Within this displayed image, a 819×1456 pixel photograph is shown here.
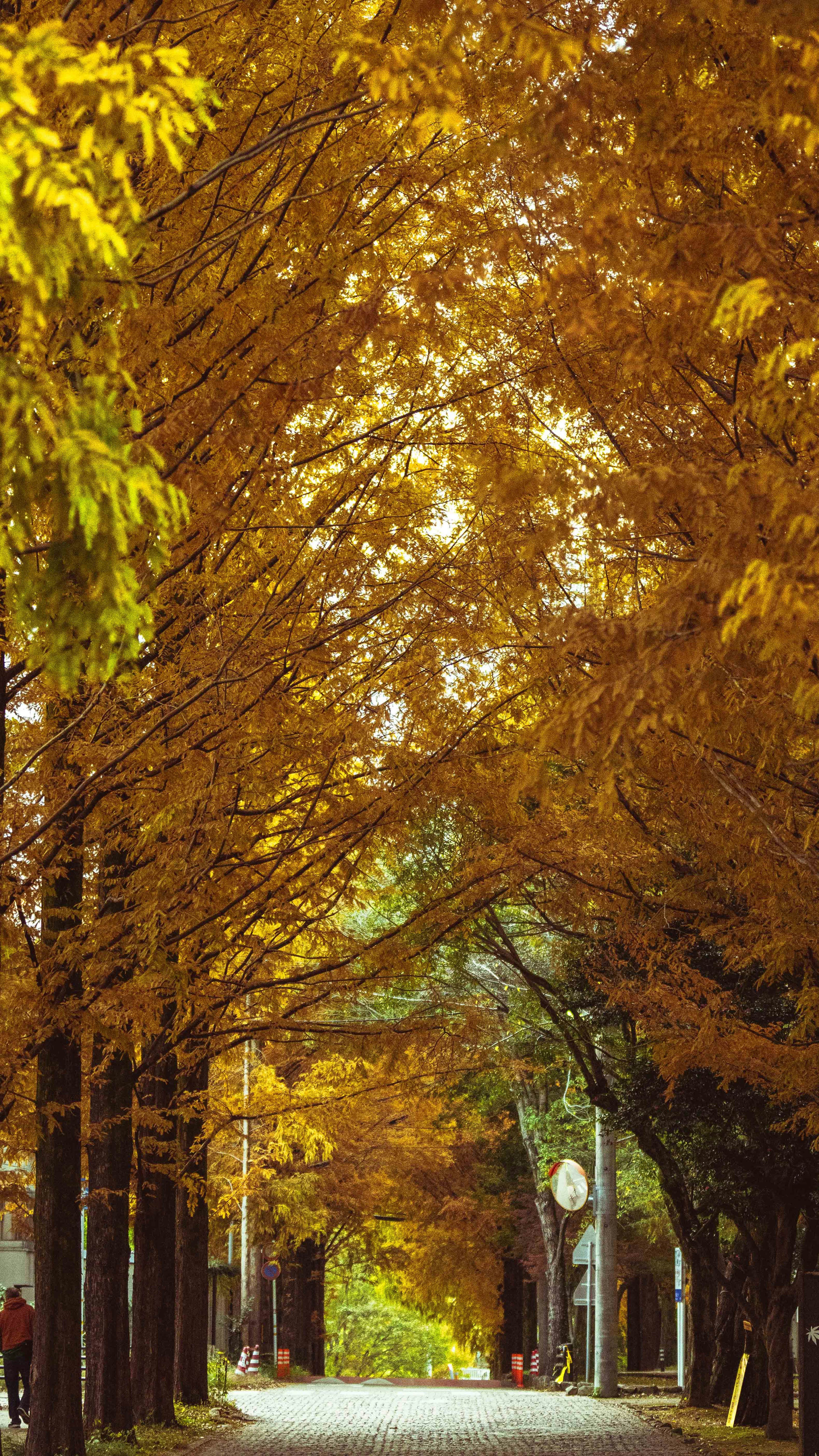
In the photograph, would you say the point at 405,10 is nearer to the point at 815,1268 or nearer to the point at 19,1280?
the point at 815,1268

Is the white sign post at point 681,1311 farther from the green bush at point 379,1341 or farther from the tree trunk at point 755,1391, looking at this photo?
the green bush at point 379,1341

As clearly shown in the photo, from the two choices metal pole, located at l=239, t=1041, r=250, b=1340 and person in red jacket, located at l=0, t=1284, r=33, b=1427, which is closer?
person in red jacket, located at l=0, t=1284, r=33, b=1427

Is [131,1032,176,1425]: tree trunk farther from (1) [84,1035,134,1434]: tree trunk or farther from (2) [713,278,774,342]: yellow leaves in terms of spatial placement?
(2) [713,278,774,342]: yellow leaves

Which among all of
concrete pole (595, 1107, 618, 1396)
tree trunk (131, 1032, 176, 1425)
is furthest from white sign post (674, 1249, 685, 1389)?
tree trunk (131, 1032, 176, 1425)

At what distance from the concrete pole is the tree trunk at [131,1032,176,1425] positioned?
34.0ft

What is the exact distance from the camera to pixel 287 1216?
3547cm

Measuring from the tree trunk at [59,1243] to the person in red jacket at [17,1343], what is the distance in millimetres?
7320

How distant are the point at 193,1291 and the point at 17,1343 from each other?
3.07 m

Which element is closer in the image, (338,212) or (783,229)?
(783,229)

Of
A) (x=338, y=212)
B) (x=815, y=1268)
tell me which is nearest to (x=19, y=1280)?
(x=815, y=1268)

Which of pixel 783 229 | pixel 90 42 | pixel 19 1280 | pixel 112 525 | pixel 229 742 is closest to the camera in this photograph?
pixel 112 525

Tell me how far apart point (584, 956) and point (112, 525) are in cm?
1527

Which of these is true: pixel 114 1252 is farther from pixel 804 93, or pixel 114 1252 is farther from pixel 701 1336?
pixel 701 1336

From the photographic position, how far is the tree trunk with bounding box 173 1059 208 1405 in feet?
67.8
